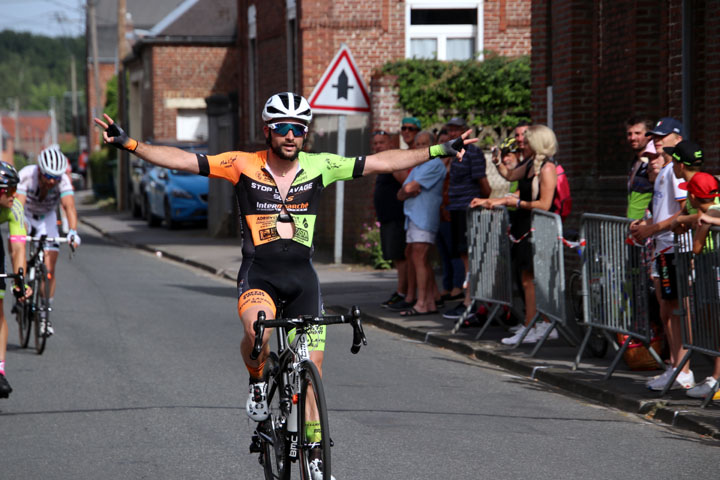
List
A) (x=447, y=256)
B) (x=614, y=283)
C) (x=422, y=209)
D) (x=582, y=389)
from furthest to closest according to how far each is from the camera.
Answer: (x=447, y=256) < (x=422, y=209) < (x=614, y=283) < (x=582, y=389)

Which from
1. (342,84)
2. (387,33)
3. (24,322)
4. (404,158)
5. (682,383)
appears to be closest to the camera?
(404,158)

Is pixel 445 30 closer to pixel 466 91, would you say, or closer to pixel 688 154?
pixel 466 91

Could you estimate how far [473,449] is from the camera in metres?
6.94

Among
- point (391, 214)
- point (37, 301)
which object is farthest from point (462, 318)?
point (37, 301)

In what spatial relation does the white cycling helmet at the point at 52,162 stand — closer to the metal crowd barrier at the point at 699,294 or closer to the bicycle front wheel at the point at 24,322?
the bicycle front wheel at the point at 24,322

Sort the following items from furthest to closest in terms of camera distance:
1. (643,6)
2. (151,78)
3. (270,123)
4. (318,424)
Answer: (151,78)
(643,6)
(270,123)
(318,424)

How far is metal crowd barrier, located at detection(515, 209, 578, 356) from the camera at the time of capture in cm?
992

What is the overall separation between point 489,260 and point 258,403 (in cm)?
585

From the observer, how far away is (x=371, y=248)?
60.9ft

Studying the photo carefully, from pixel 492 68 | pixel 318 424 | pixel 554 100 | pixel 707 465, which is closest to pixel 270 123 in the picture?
pixel 318 424

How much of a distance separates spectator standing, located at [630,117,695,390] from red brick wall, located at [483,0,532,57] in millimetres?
14697

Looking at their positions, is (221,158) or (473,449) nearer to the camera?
(221,158)

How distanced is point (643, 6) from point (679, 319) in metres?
5.37

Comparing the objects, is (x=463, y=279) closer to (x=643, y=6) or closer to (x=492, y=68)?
(x=643, y=6)
